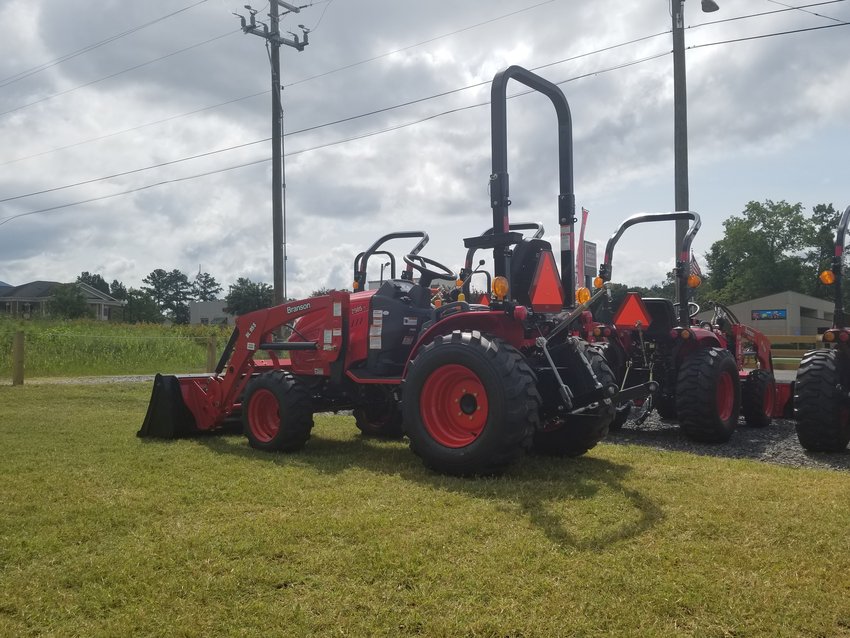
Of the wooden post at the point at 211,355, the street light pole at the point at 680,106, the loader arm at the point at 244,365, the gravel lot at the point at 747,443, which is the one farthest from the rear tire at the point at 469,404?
the wooden post at the point at 211,355

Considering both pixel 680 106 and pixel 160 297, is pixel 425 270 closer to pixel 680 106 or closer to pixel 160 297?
pixel 680 106

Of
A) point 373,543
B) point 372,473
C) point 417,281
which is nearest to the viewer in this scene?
point 373,543

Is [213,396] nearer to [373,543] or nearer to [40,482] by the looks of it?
[40,482]

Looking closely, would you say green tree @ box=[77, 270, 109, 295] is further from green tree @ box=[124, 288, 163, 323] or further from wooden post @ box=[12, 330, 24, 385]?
wooden post @ box=[12, 330, 24, 385]

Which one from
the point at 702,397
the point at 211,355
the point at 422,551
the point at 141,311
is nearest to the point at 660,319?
the point at 702,397

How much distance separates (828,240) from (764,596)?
6316 cm

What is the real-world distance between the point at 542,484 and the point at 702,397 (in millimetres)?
3153

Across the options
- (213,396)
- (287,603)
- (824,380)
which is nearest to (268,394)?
(213,396)

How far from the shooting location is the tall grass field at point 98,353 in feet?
61.7

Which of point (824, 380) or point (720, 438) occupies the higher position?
point (824, 380)

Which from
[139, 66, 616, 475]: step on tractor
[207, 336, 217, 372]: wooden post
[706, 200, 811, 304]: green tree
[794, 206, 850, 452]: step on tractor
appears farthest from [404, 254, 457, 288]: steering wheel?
[706, 200, 811, 304]: green tree

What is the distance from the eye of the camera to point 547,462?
5.90 meters

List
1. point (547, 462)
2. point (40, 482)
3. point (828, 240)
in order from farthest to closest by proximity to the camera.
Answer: point (828, 240), point (547, 462), point (40, 482)

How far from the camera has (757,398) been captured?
867cm
